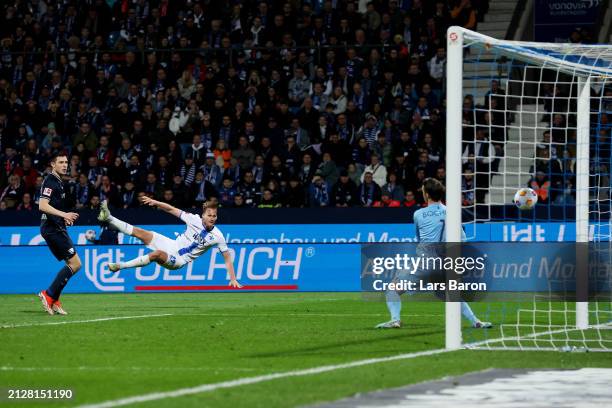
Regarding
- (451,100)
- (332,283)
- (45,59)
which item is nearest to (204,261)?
(332,283)

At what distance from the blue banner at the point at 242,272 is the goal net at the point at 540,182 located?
2.81 m

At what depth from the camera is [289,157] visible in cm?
2811

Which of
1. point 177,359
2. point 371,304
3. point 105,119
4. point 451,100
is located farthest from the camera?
point 105,119

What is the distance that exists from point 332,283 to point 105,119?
9.25 metres

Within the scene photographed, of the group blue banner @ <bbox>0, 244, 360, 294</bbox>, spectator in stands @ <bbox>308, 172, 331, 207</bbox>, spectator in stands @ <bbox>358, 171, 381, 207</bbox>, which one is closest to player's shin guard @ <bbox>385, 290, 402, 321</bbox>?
blue banner @ <bbox>0, 244, 360, 294</bbox>

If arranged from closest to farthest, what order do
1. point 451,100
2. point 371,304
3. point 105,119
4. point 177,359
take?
point 177,359 < point 451,100 < point 371,304 < point 105,119

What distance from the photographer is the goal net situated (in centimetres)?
1255

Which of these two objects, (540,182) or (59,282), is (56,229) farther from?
(540,182)

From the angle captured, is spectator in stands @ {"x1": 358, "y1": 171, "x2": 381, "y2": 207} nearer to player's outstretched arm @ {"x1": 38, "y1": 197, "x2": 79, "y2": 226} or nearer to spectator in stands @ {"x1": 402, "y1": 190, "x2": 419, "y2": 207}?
spectator in stands @ {"x1": 402, "y1": 190, "x2": 419, "y2": 207}

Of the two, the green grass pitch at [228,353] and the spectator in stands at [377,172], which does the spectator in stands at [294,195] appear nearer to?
the spectator in stands at [377,172]

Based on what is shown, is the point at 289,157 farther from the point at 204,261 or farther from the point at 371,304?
the point at 371,304

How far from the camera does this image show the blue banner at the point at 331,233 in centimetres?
2488

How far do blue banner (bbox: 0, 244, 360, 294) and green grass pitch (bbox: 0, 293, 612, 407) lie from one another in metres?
5.10

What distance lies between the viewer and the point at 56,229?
1736cm
